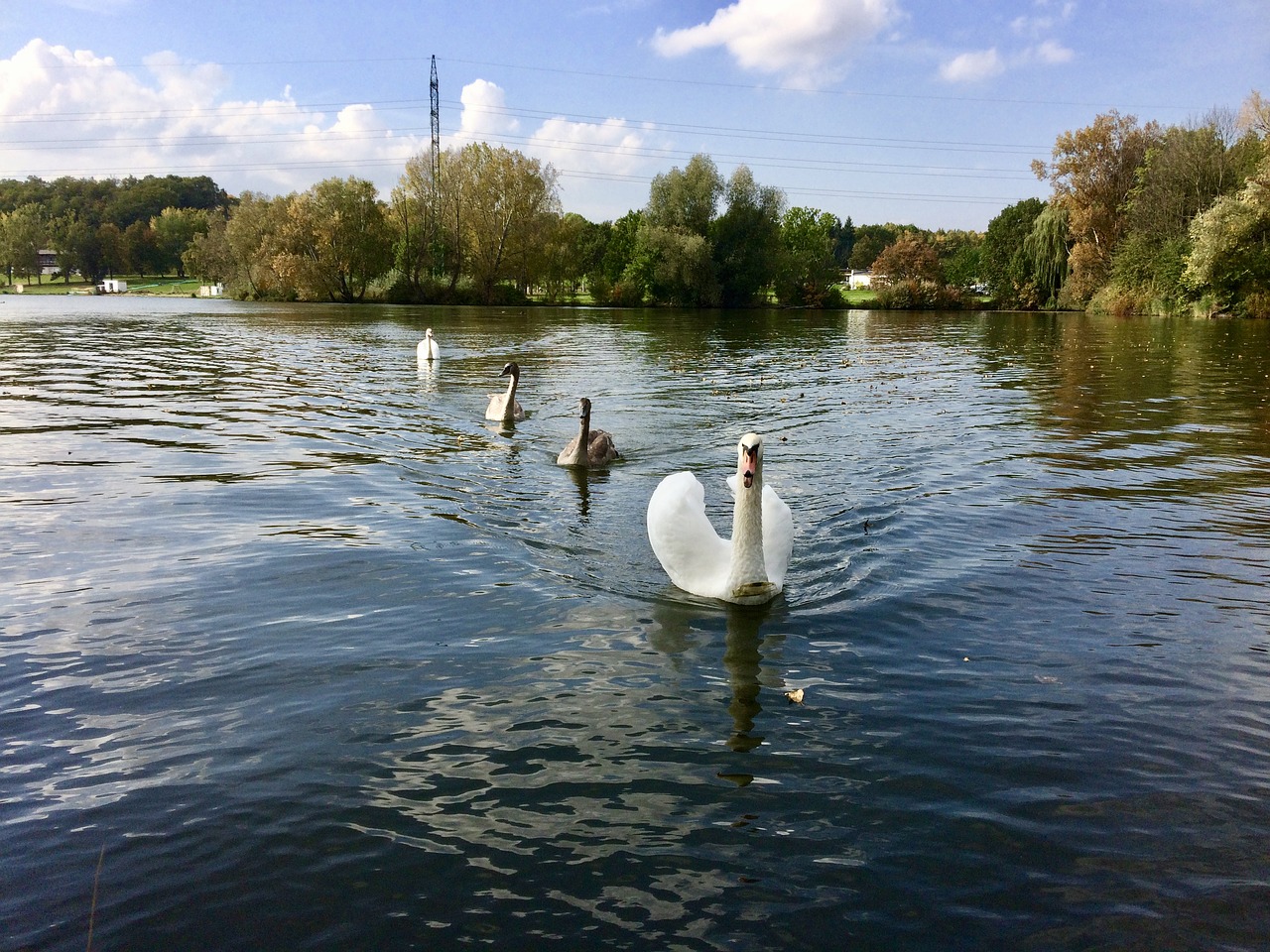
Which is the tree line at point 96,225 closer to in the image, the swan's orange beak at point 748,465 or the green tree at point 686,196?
the green tree at point 686,196

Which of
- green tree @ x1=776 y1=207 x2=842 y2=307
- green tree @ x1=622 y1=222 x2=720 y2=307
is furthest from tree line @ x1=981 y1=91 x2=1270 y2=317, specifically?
green tree @ x1=622 y1=222 x2=720 y2=307

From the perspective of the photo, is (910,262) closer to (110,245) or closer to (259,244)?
(259,244)

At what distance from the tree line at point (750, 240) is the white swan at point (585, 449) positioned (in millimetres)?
54982

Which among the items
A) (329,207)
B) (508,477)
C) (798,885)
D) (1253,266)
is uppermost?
(329,207)

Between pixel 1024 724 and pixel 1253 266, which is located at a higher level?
pixel 1253 266

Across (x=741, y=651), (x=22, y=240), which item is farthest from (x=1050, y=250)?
(x=22, y=240)

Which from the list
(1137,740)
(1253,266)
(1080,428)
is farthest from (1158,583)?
(1253,266)

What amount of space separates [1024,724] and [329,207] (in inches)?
3706

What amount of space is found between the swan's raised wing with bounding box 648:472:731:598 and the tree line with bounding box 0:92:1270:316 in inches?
2323

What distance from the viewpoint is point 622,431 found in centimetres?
1669

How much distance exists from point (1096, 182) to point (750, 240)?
3015cm

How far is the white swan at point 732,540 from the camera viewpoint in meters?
6.99

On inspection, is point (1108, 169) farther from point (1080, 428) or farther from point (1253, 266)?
point (1080, 428)

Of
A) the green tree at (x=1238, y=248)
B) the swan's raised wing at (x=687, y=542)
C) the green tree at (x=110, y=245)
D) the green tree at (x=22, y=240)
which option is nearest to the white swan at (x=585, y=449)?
the swan's raised wing at (x=687, y=542)
